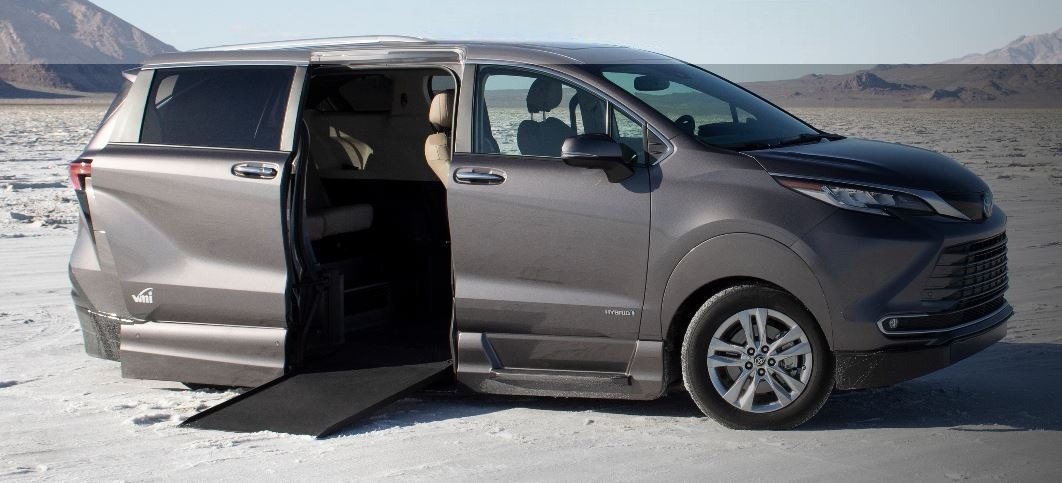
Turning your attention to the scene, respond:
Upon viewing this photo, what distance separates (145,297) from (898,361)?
405cm

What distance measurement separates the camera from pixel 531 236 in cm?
640

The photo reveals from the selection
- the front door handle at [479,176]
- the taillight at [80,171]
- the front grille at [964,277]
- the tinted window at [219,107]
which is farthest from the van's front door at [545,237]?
the taillight at [80,171]

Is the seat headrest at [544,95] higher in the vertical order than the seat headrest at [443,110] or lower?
higher

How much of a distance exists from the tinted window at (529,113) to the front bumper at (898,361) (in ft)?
5.41

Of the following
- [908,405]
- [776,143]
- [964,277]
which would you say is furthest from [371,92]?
[964,277]

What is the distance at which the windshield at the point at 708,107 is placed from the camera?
6.52m

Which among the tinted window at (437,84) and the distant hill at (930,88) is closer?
the tinted window at (437,84)

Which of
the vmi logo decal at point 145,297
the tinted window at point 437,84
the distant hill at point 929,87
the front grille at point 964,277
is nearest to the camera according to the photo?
the front grille at point 964,277

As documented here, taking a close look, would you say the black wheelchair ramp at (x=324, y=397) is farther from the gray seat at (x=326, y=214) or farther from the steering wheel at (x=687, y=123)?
the steering wheel at (x=687, y=123)

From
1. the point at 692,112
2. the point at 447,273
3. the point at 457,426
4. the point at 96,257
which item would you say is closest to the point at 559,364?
the point at 457,426

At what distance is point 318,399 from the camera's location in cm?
668

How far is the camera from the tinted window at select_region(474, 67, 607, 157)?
258 inches

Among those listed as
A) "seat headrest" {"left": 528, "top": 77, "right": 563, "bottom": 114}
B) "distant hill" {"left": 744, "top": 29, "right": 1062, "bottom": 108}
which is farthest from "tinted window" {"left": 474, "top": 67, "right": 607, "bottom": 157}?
"distant hill" {"left": 744, "top": 29, "right": 1062, "bottom": 108}

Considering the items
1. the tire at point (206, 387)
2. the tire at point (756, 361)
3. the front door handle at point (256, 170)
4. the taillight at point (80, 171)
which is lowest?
the tire at point (206, 387)
